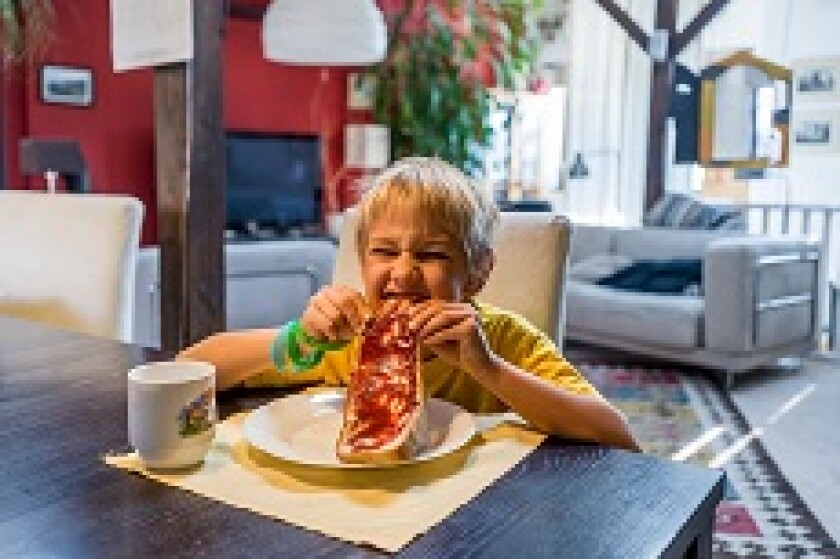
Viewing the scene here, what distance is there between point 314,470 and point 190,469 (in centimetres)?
12

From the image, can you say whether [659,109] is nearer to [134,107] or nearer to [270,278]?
[270,278]

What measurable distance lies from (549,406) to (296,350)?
1.00 feet

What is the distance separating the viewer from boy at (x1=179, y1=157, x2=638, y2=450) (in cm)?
87

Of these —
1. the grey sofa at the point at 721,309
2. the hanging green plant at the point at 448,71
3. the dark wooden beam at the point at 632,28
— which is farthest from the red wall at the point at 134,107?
the grey sofa at the point at 721,309

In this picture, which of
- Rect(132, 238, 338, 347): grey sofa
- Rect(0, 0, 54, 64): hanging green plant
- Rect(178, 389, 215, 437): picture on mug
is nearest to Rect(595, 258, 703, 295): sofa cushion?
Rect(132, 238, 338, 347): grey sofa

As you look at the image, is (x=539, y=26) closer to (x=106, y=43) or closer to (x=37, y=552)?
(x=106, y=43)

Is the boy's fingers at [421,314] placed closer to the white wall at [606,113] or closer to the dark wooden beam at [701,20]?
the dark wooden beam at [701,20]

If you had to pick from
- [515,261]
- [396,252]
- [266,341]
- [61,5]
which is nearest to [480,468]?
[396,252]

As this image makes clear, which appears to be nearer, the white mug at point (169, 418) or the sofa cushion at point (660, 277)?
the white mug at point (169, 418)

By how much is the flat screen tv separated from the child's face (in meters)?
4.90

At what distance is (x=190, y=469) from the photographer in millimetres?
797

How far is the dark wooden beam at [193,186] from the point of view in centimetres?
179

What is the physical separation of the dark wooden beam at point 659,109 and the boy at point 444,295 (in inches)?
189

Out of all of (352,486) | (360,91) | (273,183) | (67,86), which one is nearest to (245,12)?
(360,91)
